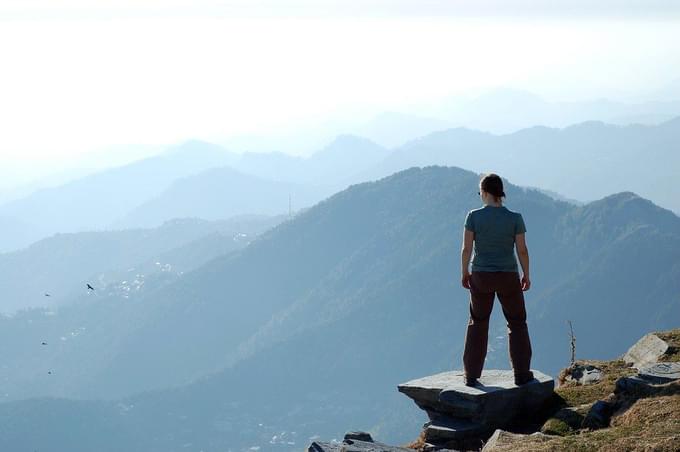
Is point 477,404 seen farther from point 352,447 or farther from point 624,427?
point 624,427

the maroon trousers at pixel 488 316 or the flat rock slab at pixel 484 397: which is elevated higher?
the maroon trousers at pixel 488 316

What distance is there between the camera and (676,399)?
559 inches

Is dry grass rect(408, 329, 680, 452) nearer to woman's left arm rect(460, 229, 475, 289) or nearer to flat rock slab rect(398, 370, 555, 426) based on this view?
flat rock slab rect(398, 370, 555, 426)

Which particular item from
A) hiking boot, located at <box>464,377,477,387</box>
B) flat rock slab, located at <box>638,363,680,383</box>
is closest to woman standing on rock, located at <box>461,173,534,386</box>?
hiking boot, located at <box>464,377,477,387</box>

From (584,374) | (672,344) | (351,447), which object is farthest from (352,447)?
(672,344)

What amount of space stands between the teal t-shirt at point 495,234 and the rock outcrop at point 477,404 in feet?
7.72

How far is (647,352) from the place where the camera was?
62.3ft

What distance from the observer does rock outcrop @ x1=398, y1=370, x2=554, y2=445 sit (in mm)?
16156

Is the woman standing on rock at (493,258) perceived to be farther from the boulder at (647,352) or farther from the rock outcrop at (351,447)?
the boulder at (647,352)

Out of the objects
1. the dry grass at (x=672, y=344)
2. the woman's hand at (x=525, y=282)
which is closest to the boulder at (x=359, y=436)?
the woman's hand at (x=525, y=282)

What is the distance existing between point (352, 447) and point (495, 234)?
4.88 metres

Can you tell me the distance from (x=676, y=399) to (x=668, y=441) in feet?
8.40

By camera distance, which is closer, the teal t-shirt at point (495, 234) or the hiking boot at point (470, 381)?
the teal t-shirt at point (495, 234)

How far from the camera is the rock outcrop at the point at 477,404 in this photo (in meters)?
16.2
